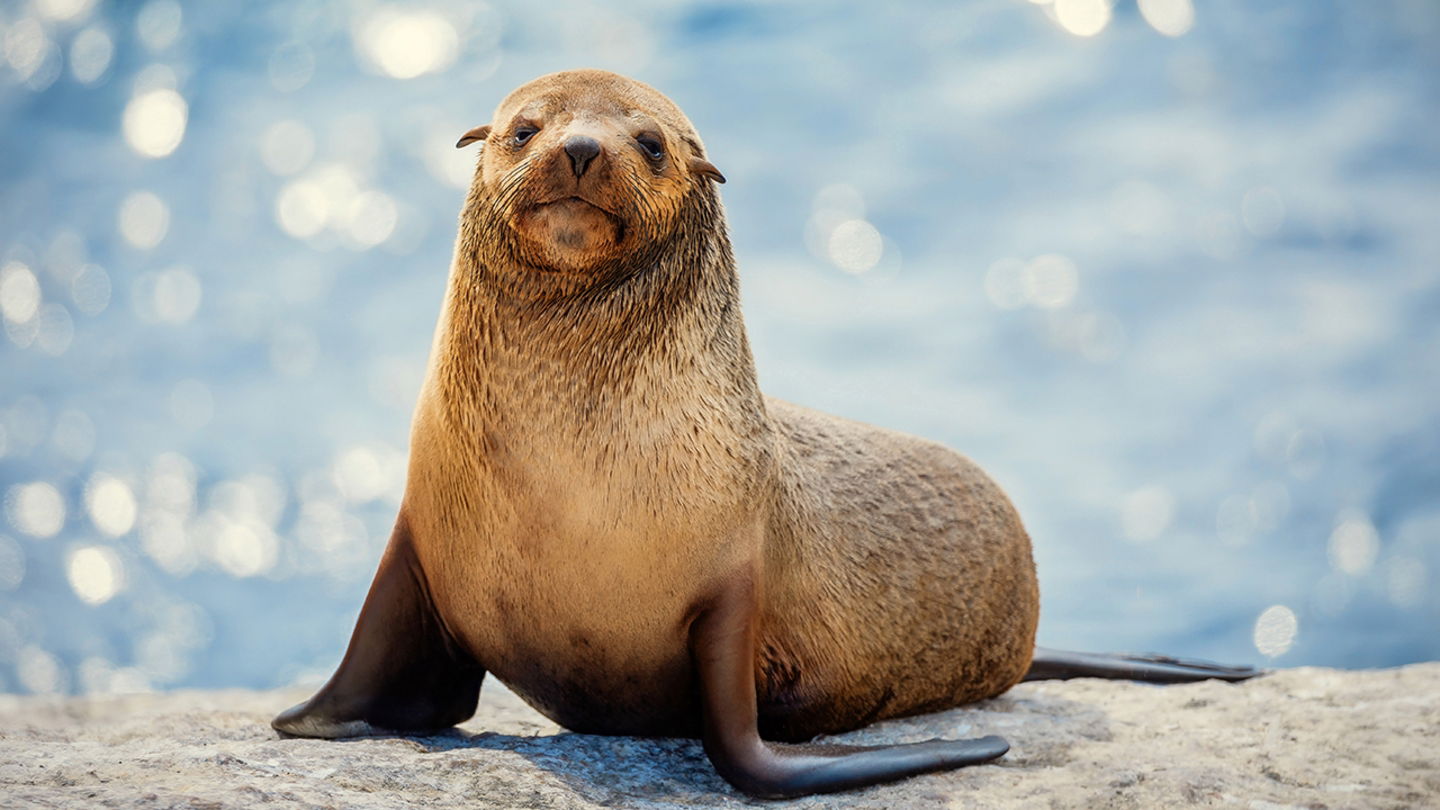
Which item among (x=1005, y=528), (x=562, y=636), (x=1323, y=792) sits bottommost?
(x=1323, y=792)

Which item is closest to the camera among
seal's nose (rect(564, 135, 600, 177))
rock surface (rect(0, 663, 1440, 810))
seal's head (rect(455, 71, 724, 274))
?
rock surface (rect(0, 663, 1440, 810))

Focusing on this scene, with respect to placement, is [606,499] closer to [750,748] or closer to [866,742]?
[750,748]

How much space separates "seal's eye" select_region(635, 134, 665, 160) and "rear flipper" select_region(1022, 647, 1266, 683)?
11.5 feet

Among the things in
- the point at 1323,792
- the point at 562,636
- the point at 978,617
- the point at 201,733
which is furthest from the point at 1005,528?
the point at 201,733

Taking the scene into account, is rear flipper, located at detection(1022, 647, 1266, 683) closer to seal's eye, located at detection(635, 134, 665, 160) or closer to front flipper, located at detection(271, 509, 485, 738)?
front flipper, located at detection(271, 509, 485, 738)

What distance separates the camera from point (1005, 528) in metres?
6.49

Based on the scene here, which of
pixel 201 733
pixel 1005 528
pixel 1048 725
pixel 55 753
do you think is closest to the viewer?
pixel 55 753

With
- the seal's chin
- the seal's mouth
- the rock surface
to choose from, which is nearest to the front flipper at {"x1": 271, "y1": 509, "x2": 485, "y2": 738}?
the rock surface

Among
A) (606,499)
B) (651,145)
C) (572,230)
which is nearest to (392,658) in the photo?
(606,499)

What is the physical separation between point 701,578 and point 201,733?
76.4 inches

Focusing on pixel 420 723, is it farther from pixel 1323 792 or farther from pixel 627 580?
pixel 1323 792

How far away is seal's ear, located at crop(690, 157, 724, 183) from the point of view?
4.95 meters

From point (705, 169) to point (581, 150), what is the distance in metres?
0.69

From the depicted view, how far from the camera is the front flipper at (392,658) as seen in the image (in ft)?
16.8
